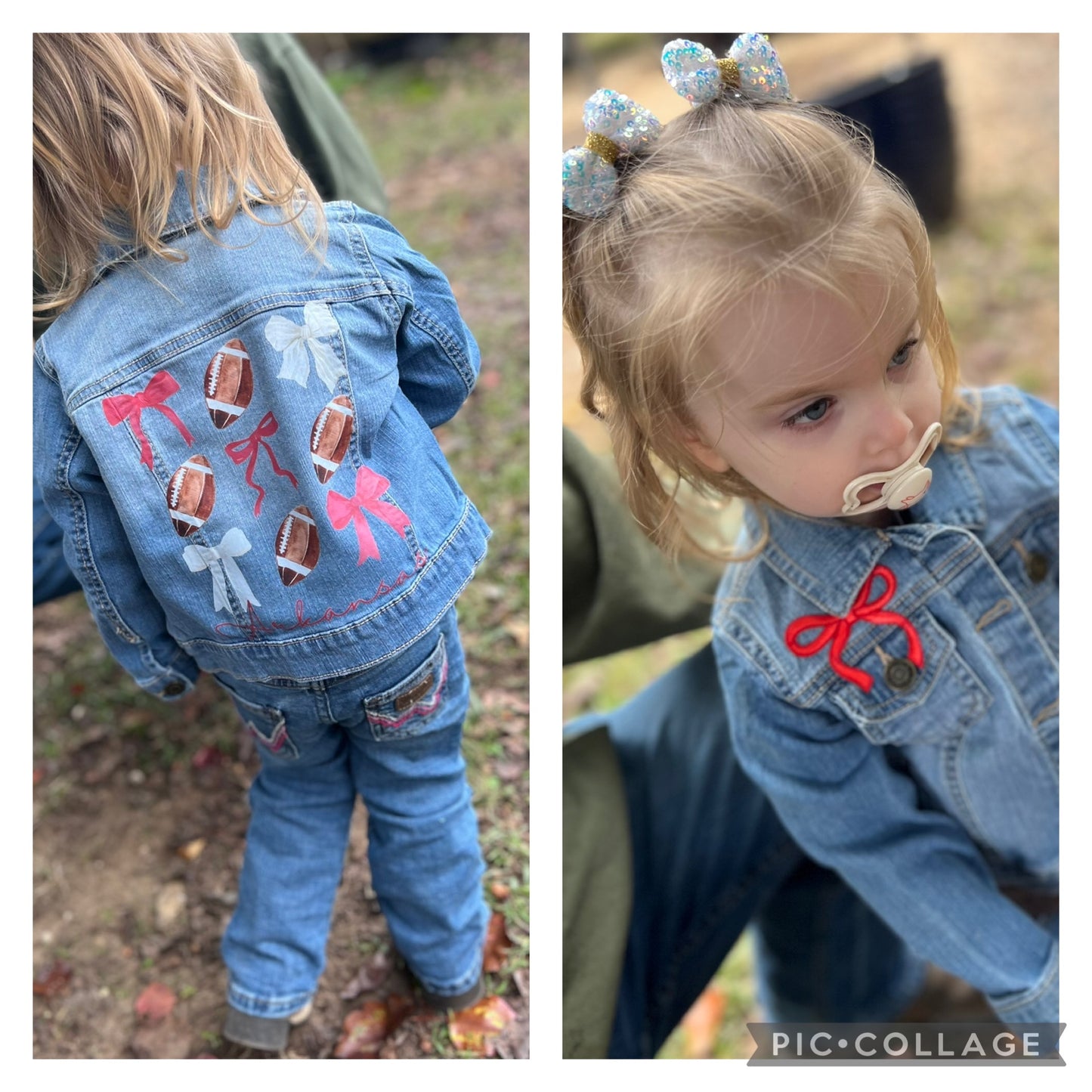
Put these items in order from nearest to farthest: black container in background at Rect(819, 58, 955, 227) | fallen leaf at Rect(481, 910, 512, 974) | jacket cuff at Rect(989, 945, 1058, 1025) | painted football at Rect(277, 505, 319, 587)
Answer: painted football at Rect(277, 505, 319, 587) < jacket cuff at Rect(989, 945, 1058, 1025) < fallen leaf at Rect(481, 910, 512, 974) < black container in background at Rect(819, 58, 955, 227)

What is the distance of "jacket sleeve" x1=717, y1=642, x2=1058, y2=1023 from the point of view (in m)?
1.23

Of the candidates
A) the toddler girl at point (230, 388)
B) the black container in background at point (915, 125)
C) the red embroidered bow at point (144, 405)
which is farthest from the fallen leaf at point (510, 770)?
the black container in background at point (915, 125)

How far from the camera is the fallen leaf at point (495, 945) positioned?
139cm

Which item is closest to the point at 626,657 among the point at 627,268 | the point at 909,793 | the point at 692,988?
the point at 692,988

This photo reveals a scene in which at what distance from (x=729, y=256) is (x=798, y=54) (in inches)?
41.4

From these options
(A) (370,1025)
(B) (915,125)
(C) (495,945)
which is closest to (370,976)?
(A) (370,1025)

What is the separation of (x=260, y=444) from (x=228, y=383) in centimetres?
7

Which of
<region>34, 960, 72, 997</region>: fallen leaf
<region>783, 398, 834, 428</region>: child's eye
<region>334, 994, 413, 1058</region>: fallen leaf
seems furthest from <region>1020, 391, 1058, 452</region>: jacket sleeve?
<region>34, 960, 72, 997</region>: fallen leaf

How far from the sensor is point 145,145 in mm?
965

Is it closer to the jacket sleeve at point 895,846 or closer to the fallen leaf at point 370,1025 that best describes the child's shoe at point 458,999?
the fallen leaf at point 370,1025

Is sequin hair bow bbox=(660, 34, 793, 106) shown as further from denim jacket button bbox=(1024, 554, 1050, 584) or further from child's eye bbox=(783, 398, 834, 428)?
denim jacket button bbox=(1024, 554, 1050, 584)

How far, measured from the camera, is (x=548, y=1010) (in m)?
1.29

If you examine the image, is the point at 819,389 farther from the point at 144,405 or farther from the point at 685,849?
the point at 685,849
